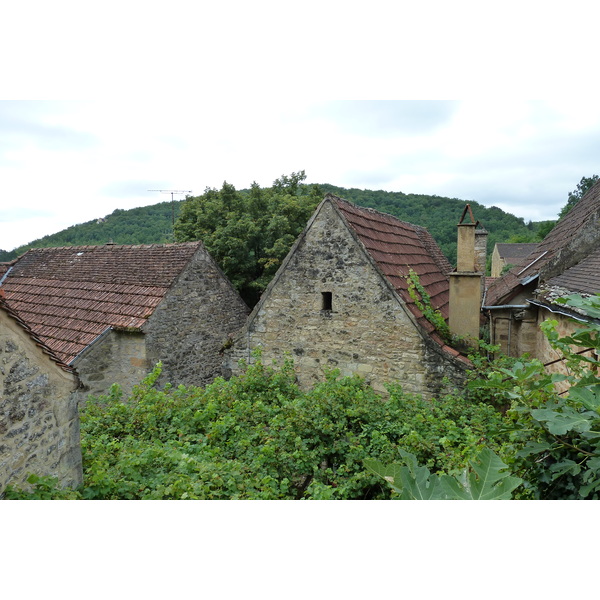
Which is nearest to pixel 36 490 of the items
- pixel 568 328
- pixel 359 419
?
pixel 359 419

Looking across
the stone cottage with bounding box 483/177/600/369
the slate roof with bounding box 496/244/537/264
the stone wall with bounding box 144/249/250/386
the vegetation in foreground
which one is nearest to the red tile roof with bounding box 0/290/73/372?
the vegetation in foreground

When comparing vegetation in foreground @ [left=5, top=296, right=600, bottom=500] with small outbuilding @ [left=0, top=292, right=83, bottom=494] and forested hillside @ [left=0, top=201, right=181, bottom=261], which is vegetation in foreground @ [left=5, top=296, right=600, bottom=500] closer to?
small outbuilding @ [left=0, top=292, right=83, bottom=494]

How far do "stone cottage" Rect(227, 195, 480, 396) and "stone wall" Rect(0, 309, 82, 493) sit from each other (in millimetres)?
4486

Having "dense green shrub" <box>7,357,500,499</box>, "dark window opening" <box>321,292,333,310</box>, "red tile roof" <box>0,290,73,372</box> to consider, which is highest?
"dark window opening" <box>321,292,333,310</box>

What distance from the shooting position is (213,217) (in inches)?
719

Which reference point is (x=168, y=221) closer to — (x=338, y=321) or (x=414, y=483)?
(x=338, y=321)

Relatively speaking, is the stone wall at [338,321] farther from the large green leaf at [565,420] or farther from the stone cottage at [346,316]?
the large green leaf at [565,420]

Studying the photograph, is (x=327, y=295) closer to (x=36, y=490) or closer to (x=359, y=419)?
(x=359, y=419)

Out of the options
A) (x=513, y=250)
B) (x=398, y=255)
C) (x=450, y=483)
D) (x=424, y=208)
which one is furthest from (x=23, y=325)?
(x=513, y=250)

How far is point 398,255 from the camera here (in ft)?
29.9

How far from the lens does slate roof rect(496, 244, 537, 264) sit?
48.9m

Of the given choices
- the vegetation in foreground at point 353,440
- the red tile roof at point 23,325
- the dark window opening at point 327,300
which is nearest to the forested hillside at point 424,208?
the dark window opening at point 327,300

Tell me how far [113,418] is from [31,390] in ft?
9.85

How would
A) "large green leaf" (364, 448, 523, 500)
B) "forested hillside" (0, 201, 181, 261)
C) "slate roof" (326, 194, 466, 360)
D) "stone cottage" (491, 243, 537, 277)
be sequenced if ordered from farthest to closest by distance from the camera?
"stone cottage" (491, 243, 537, 277) → "forested hillside" (0, 201, 181, 261) → "slate roof" (326, 194, 466, 360) → "large green leaf" (364, 448, 523, 500)
